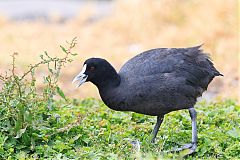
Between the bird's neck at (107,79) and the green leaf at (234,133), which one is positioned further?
the green leaf at (234,133)

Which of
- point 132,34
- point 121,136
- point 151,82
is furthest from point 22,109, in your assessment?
point 132,34

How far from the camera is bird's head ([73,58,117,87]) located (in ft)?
21.6

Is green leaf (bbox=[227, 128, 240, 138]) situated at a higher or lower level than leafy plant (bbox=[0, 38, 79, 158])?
lower

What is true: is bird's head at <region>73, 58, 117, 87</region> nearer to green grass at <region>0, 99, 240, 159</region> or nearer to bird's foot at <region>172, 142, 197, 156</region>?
green grass at <region>0, 99, 240, 159</region>

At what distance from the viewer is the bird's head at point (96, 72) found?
6594mm

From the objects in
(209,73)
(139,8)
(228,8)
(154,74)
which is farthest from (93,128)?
(139,8)

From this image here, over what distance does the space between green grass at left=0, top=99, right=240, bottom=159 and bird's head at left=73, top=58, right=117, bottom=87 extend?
424 mm

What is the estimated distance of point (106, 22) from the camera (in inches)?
622

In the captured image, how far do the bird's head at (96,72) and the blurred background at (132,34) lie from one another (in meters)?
4.38

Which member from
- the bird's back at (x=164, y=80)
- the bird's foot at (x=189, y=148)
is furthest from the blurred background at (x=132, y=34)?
the bird's foot at (x=189, y=148)

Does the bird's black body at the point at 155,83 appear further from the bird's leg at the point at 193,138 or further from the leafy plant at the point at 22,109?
the leafy plant at the point at 22,109

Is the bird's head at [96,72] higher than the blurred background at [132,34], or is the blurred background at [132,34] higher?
the blurred background at [132,34]

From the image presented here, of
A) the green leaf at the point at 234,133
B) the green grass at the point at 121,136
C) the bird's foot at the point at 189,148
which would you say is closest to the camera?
the green grass at the point at 121,136

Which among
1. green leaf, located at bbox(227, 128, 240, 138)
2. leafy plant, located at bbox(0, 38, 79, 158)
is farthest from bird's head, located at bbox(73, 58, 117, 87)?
green leaf, located at bbox(227, 128, 240, 138)
